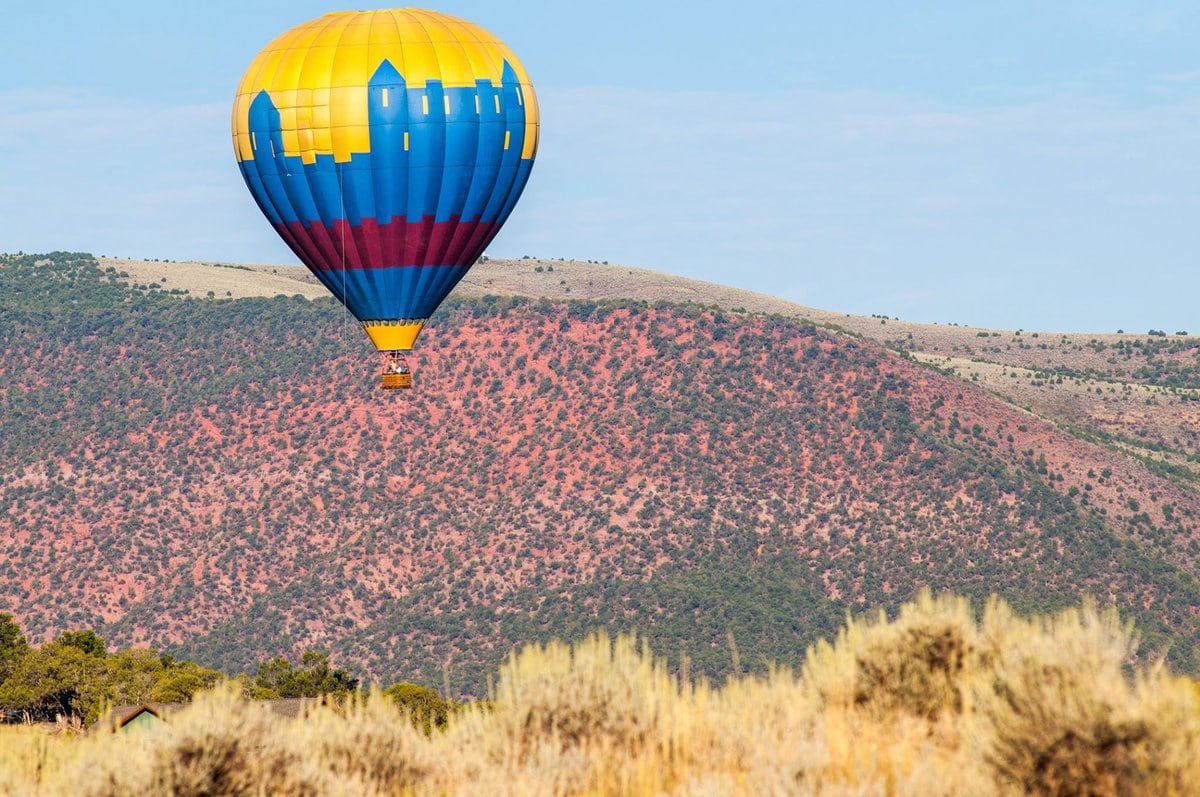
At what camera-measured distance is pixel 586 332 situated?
117000mm

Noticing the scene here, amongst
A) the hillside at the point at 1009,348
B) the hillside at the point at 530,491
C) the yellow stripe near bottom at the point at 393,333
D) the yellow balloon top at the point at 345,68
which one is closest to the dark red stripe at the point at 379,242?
the yellow stripe near bottom at the point at 393,333

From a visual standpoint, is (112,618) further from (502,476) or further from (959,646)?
(959,646)

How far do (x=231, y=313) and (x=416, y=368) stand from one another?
59.7 ft

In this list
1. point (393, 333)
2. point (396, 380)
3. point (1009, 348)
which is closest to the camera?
point (396, 380)

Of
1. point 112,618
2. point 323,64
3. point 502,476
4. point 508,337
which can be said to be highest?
point 323,64

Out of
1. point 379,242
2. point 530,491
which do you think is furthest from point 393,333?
point 530,491

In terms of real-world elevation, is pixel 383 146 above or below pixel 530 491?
above

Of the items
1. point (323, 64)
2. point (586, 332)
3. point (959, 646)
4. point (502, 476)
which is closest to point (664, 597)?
point (502, 476)

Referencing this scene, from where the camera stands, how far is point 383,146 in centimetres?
4147

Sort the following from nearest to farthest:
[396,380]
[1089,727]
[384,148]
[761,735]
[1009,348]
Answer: [1089,727] < [761,735] < [384,148] < [396,380] < [1009,348]

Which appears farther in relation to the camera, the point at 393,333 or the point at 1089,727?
the point at 393,333

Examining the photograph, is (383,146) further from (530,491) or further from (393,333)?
(530,491)

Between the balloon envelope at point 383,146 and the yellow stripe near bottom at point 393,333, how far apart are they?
2cm

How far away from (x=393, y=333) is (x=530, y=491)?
61687 millimetres
